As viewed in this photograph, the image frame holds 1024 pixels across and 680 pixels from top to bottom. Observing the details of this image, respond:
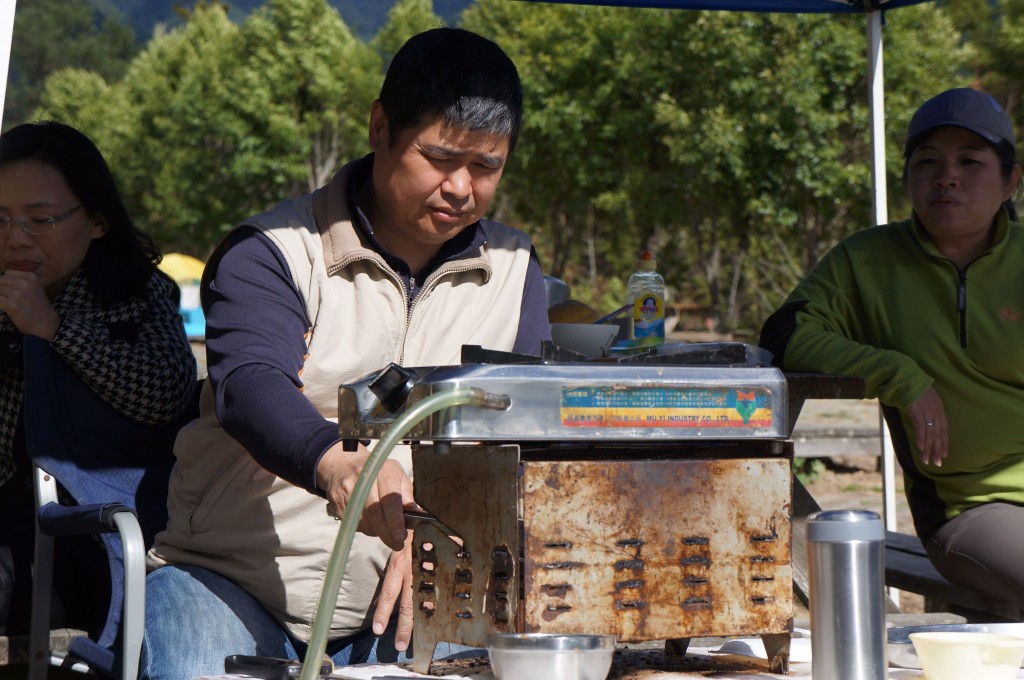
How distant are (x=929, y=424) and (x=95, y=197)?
74.9 inches

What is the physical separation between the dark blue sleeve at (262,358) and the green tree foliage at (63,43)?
65948 millimetres

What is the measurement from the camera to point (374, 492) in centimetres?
156

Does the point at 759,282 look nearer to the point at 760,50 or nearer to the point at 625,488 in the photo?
Result: the point at 760,50

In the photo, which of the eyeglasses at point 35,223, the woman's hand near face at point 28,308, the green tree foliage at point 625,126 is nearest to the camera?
the woman's hand near face at point 28,308

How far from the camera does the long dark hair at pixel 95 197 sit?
272 cm

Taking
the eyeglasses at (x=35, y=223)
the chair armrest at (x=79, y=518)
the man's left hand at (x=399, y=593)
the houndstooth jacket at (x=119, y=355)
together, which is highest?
the eyeglasses at (x=35, y=223)

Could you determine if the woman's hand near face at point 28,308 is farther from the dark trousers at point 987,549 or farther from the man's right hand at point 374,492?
the dark trousers at point 987,549

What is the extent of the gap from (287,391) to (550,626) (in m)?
0.52

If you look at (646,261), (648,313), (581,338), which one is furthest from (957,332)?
(581,338)

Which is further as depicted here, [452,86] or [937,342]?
[937,342]

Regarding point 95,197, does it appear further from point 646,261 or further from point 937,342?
point 937,342

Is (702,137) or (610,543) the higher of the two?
(702,137)

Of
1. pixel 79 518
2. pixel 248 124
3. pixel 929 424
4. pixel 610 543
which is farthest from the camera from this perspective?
pixel 248 124

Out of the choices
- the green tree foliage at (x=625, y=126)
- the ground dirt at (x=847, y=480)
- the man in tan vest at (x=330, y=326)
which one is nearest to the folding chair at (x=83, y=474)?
the man in tan vest at (x=330, y=326)
